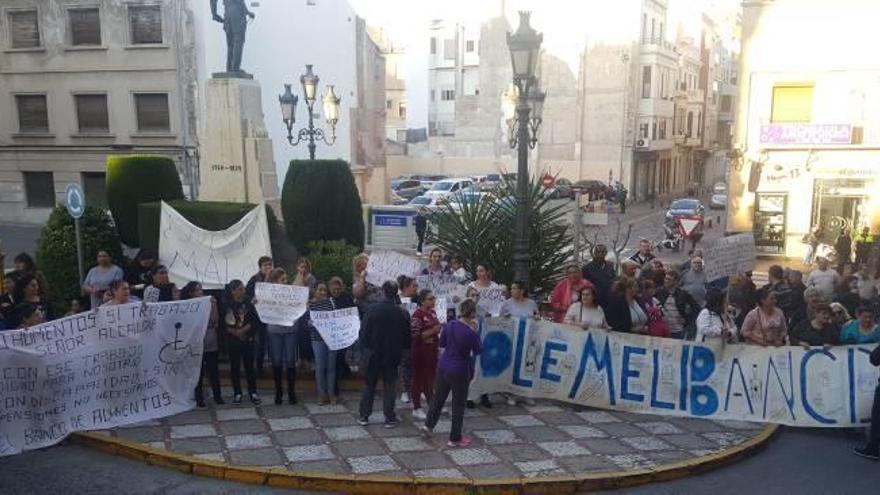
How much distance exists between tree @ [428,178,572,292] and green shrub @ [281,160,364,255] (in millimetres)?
2420

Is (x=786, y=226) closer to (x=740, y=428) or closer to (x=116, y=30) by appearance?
(x=740, y=428)

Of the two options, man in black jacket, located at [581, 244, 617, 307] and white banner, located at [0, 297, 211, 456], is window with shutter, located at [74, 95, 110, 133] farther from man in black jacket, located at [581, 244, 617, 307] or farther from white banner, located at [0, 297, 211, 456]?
man in black jacket, located at [581, 244, 617, 307]

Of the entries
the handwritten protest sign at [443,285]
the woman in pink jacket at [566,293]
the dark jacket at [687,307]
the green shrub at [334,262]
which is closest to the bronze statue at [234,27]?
the green shrub at [334,262]

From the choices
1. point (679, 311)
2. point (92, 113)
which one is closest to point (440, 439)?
point (679, 311)

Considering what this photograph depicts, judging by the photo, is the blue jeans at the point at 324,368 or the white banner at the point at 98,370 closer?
the white banner at the point at 98,370

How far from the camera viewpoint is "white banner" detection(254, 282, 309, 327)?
870 cm

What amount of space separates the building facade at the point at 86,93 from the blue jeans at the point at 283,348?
22.8m

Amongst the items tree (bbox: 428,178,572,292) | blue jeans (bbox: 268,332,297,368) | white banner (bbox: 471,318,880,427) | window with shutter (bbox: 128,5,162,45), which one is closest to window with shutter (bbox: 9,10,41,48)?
window with shutter (bbox: 128,5,162,45)

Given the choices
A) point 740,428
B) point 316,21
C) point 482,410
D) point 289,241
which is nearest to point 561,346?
point 482,410

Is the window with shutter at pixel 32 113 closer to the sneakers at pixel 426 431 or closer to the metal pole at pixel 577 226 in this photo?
the metal pole at pixel 577 226

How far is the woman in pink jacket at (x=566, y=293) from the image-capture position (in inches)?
375

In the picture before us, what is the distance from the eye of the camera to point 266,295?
8.77 meters

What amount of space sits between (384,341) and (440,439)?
1.19m

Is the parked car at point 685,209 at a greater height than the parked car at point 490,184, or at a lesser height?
lesser
